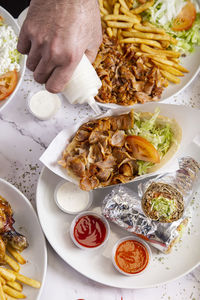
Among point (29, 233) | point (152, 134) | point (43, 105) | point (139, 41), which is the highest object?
point (139, 41)

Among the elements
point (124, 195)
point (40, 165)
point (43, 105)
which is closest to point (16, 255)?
point (40, 165)

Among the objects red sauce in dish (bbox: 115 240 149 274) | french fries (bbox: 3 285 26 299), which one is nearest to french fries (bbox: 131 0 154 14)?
red sauce in dish (bbox: 115 240 149 274)

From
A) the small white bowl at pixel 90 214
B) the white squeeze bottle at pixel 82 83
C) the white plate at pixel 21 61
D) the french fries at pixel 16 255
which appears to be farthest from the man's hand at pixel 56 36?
the french fries at pixel 16 255

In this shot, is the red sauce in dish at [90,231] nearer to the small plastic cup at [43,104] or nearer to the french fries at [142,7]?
the small plastic cup at [43,104]

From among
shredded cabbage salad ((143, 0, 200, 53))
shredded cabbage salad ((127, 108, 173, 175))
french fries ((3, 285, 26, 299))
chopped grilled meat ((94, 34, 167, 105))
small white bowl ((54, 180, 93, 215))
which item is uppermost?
shredded cabbage salad ((143, 0, 200, 53))

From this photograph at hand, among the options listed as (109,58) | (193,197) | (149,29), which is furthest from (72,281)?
(149,29)

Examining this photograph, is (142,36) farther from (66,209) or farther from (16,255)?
(16,255)

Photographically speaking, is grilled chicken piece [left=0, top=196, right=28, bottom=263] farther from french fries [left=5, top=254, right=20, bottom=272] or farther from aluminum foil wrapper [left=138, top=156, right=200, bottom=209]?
aluminum foil wrapper [left=138, top=156, right=200, bottom=209]
